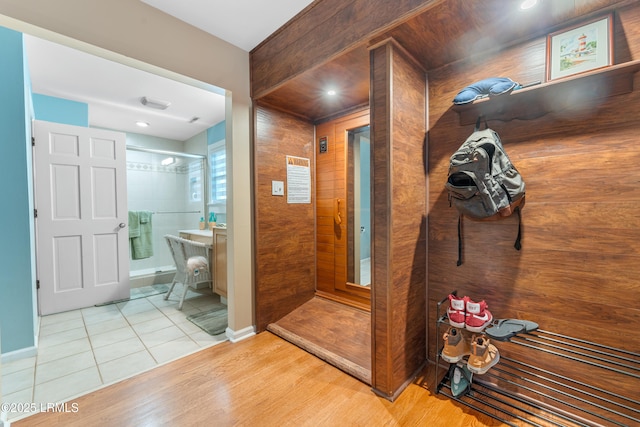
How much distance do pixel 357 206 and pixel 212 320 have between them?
71.4 inches

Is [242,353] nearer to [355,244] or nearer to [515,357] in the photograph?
[355,244]

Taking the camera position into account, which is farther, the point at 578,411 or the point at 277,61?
the point at 277,61

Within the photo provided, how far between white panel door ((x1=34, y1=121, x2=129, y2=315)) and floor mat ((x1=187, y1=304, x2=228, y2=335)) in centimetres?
129

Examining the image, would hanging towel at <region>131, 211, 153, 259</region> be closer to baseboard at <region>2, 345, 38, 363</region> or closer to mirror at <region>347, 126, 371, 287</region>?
baseboard at <region>2, 345, 38, 363</region>

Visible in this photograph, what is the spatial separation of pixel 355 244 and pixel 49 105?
3902 millimetres

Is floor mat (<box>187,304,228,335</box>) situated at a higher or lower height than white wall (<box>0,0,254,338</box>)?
lower

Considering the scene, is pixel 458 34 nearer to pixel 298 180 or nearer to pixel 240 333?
pixel 298 180

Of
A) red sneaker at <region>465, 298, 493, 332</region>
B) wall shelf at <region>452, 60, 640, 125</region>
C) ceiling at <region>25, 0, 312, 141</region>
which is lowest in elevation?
red sneaker at <region>465, 298, 493, 332</region>

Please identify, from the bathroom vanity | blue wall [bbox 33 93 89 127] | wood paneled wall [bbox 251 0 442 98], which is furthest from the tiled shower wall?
wood paneled wall [bbox 251 0 442 98]

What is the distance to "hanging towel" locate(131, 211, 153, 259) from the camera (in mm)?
3529

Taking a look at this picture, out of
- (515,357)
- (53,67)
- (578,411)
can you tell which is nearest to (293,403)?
(515,357)

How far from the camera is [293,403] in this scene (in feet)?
4.87

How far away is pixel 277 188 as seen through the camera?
94.1 inches

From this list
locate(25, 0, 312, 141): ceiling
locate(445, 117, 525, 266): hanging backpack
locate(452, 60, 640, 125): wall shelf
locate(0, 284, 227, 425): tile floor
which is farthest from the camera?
locate(25, 0, 312, 141): ceiling
